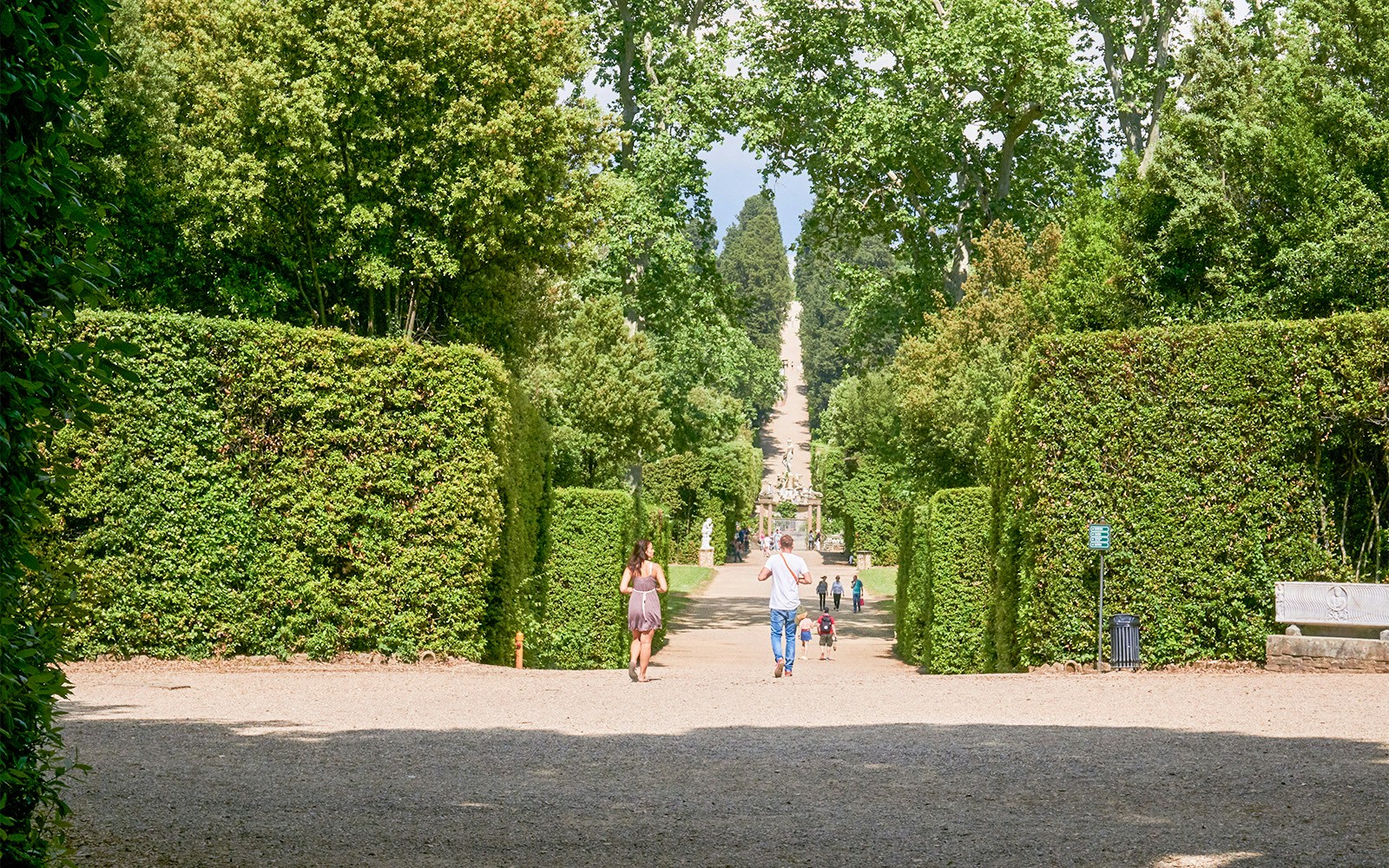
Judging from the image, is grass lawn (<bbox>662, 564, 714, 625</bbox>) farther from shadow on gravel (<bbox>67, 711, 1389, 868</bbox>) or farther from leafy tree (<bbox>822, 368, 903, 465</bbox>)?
shadow on gravel (<bbox>67, 711, 1389, 868</bbox>)

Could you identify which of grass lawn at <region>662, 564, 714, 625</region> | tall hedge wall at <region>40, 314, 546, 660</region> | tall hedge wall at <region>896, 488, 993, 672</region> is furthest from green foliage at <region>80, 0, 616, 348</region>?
grass lawn at <region>662, 564, 714, 625</region>

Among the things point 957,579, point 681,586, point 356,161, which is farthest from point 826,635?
point 681,586

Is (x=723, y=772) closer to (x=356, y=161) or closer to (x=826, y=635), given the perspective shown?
(x=356, y=161)

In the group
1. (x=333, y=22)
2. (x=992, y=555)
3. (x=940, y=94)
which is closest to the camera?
(x=992, y=555)

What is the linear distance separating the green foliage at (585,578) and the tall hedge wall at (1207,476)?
9.19 m

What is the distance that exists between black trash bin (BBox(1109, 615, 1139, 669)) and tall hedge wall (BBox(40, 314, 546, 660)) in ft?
25.5

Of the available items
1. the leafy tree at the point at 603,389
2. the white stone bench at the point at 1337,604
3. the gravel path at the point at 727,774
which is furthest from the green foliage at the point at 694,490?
the gravel path at the point at 727,774

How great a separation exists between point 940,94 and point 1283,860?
104 ft

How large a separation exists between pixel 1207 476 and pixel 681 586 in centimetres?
3385

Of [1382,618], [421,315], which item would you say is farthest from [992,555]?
[421,315]

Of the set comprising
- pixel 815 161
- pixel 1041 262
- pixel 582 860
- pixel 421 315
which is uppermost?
pixel 815 161

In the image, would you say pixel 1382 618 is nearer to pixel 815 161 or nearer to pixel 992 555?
pixel 992 555

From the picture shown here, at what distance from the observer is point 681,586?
49.9 meters

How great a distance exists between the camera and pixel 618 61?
35.7 metres
